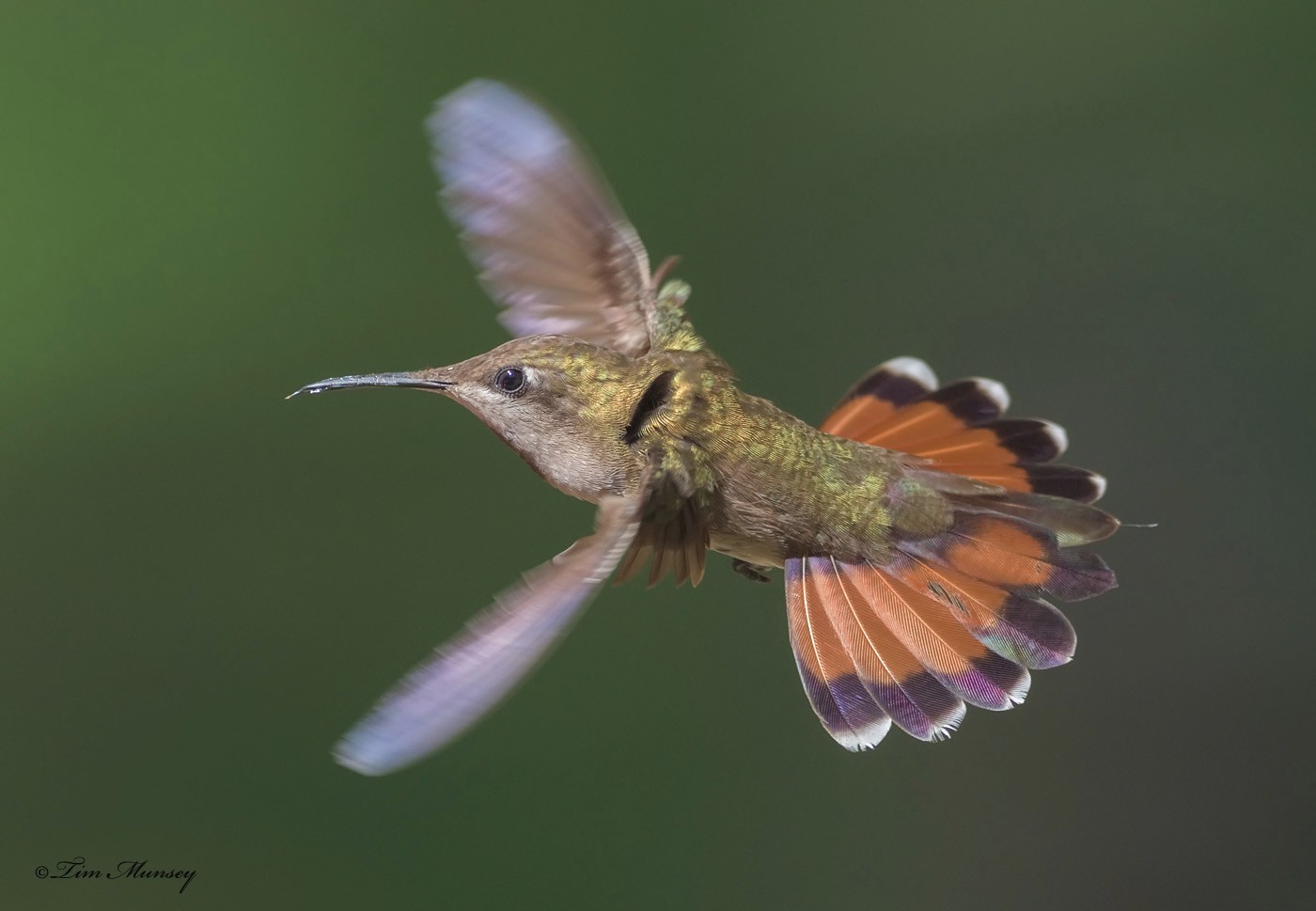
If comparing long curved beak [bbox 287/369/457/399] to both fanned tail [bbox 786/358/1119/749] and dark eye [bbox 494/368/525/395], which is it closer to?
dark eye [bbox 494/368/525/395]

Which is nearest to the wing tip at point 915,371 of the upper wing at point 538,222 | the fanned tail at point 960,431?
the fanned tail at point 960,431

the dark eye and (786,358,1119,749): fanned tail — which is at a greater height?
the dark eye

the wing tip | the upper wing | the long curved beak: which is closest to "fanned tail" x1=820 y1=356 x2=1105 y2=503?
the wing tip

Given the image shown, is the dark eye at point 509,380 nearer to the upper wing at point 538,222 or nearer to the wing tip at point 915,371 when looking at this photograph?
the upper wing at point 538,222

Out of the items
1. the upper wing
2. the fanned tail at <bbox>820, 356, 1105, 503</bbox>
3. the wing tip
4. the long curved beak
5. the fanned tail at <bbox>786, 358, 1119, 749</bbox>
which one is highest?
the upper wing

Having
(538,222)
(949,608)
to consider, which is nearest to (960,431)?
(949,608)

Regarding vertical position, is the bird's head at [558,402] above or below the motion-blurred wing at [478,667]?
above

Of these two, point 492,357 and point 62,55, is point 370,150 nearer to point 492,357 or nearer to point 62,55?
point 62,55
